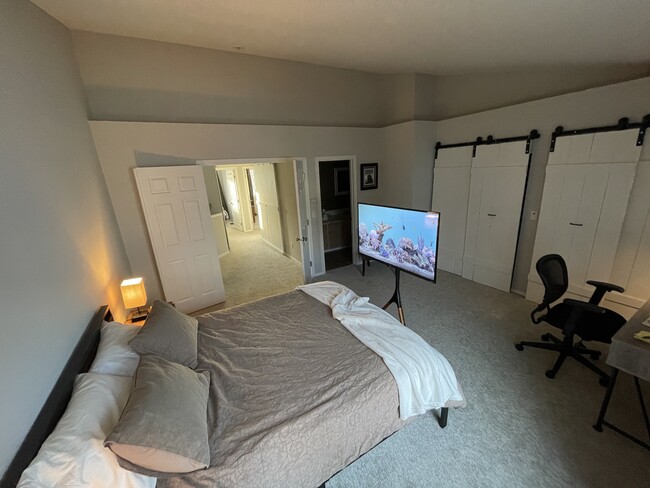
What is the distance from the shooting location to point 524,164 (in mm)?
3285

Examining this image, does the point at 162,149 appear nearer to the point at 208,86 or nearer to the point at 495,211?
the point at 208,86

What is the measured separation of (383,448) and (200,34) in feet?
12.9

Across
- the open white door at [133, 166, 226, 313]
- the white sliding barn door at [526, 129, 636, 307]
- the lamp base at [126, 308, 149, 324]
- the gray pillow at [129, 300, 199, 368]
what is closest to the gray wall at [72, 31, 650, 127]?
the white sliding barn door at [526, 129, 636, 307]

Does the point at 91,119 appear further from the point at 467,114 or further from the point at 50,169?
the point at 467,114

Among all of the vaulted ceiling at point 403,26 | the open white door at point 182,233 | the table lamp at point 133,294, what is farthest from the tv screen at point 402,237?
the table lamp at point 133,294

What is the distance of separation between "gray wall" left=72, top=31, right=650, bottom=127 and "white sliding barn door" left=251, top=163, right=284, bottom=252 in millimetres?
1592

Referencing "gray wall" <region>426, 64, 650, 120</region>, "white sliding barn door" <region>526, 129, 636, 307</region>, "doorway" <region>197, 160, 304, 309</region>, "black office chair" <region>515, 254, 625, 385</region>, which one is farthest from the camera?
"doorway" <region>197, 160, 304, 309</region>

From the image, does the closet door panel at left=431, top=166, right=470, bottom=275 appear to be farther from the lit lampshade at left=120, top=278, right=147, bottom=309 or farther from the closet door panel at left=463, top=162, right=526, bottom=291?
the lit lampshade at left=120, top=278, right=147, bottom=309

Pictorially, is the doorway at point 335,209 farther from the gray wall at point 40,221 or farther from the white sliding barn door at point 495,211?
the gray wall at point 40,221

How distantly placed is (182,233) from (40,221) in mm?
1861

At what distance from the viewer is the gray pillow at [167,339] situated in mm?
1619

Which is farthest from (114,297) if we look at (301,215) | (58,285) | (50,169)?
(301,215)

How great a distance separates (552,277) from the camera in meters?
2.38

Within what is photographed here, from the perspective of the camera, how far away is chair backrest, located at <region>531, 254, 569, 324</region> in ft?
7.42
